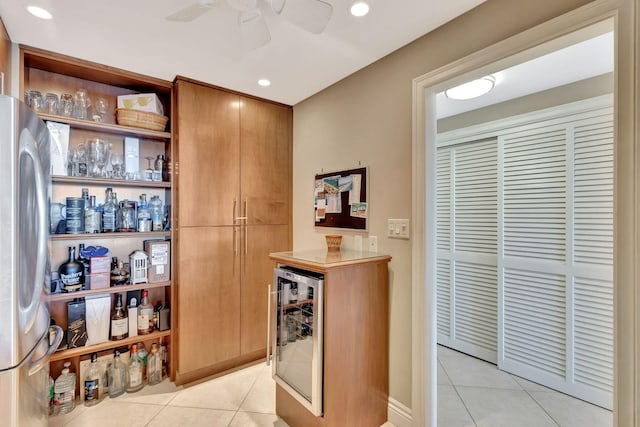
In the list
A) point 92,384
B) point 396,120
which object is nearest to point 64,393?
point 92,384

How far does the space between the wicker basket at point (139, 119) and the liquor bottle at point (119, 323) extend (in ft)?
4.41

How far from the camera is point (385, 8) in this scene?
60.0 inches

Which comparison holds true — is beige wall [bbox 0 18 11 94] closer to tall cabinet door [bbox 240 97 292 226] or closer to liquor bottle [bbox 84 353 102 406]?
tall cabinet door [bbox 240 97 292 226]

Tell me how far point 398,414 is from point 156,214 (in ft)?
7.55

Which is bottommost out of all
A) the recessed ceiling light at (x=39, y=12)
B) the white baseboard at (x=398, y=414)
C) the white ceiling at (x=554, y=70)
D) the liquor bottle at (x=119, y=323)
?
the white baseboard at (x=398, y=414)

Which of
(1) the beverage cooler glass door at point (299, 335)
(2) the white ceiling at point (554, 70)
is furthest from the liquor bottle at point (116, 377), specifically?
(2) the white ceiling at point (554, 70)

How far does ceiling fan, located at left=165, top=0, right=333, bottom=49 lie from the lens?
124 centimetres

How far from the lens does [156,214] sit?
2.44 m

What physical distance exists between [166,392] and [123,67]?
8.03ft

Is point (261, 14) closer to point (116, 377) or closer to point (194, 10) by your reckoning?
point (194, 10)

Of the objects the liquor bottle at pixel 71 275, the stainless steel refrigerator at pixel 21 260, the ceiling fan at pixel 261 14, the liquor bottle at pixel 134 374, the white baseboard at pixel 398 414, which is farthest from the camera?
the liquor bottle at pixel 134 374

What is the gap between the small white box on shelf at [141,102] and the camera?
2283 millimetres

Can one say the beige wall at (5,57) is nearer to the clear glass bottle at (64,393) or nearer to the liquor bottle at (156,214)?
the liquor bottle at (156,214)

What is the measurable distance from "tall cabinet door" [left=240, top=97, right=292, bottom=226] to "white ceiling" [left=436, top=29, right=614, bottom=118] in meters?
1.49
